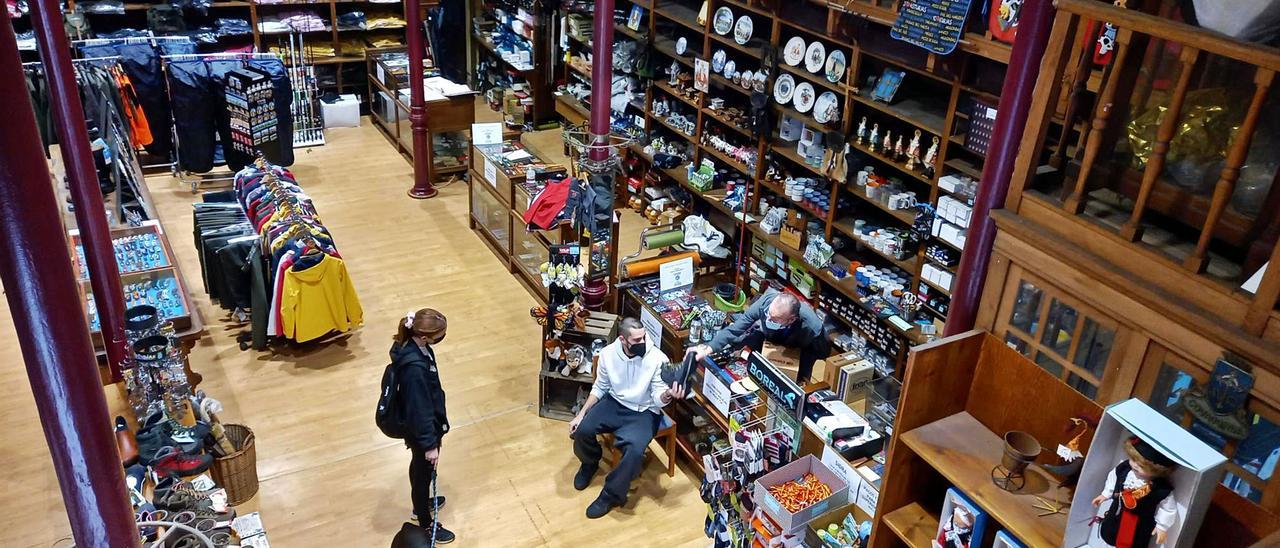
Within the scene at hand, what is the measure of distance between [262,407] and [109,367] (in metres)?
1.03

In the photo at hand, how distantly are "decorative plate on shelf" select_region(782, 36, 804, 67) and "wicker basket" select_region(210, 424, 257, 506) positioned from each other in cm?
474

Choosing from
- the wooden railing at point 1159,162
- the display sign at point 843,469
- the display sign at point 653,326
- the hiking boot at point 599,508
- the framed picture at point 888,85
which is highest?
the wooden railing at point 1159,162

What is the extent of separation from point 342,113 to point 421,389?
25.0 feet

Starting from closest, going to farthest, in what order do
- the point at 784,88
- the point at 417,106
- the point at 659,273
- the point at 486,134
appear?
the point at 659,273
the point at 784,88
the point at 486,134
the point at 417,106

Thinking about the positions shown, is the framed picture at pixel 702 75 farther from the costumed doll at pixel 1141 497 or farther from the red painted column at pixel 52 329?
the red painted column at pixel 52 329

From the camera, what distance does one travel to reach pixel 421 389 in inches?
193

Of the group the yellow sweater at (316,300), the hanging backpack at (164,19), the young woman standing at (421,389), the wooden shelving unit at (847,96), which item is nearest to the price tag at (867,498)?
the young woman standing at (421,389)

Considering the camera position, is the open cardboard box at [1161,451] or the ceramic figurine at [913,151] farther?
the ceramic figurine at [913,151]

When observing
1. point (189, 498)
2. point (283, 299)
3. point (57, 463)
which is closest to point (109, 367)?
point (283, 299)

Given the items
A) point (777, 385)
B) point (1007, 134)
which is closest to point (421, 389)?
point (777, 385)

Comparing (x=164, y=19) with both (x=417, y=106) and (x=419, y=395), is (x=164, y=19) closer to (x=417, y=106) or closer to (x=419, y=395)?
(x=417, y=106)

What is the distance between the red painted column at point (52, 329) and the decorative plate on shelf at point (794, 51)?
231 inches

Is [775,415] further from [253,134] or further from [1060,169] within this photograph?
[253,134]

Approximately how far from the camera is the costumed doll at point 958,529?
10.6ft
